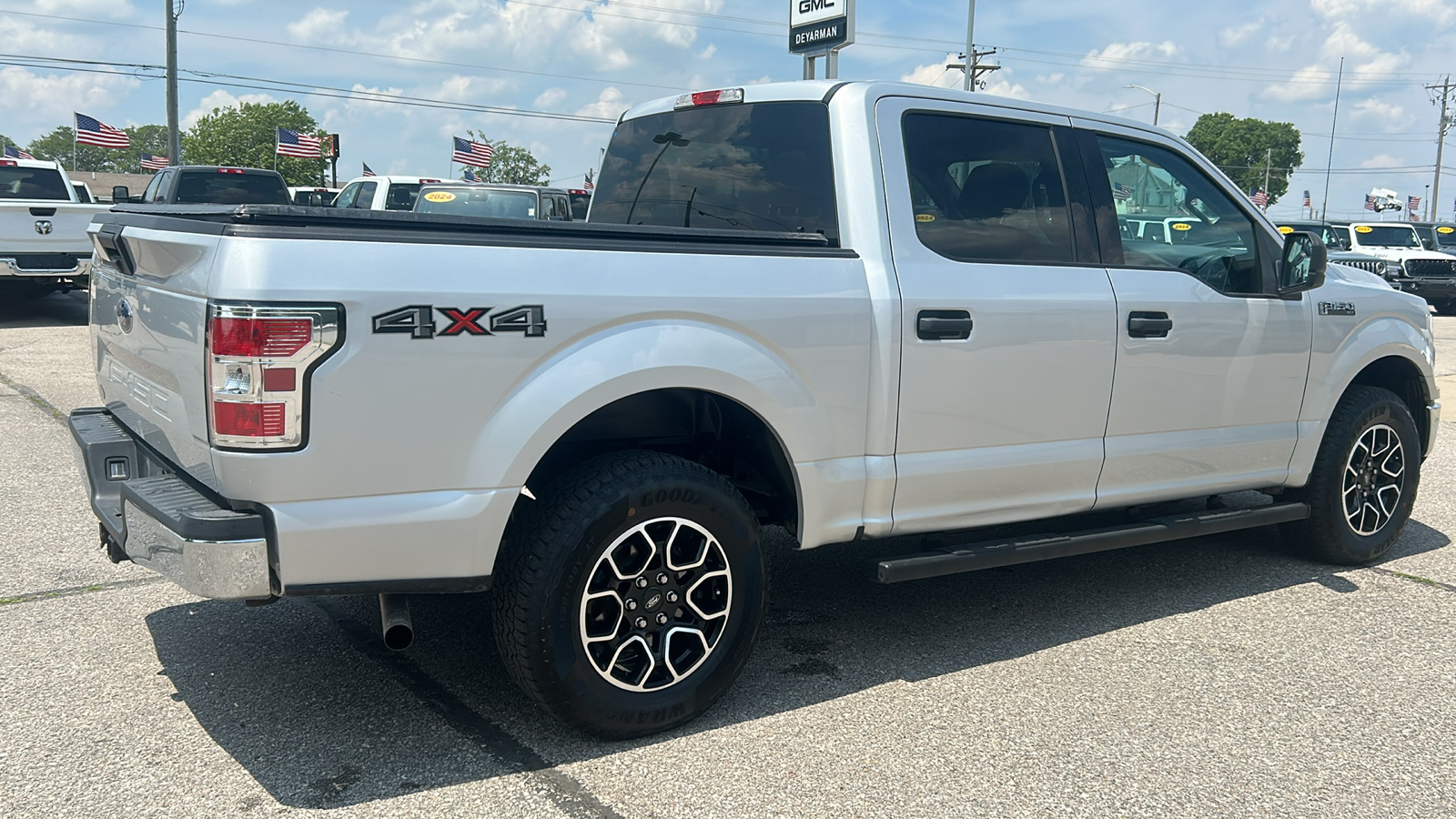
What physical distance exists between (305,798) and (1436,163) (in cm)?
8195

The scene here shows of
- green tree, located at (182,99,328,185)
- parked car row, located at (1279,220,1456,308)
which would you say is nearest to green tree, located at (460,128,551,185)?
green tree, located at (182,99,328,185)

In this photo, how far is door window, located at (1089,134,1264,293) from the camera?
452 centimetres

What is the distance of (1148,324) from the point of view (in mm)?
4359

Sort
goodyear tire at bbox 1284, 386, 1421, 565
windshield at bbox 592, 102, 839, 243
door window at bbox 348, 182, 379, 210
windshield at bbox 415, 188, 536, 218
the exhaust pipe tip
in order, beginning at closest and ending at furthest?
1. the exhaust pipe tip
2. windshield at bbox 592, 102, 839, 243
3. goodyear tire at bbox 1284, 386, 1421, 565
4. windshield at bbox 415, 188, 536, 218
5. door window at bbox 348, 182, 379, 210

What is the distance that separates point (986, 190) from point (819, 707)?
189 cm

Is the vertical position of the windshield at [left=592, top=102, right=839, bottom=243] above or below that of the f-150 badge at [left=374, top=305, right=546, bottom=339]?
above

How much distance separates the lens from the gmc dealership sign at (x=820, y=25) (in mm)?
12789

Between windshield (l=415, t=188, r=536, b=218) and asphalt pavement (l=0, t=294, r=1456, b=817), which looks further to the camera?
windshield (l=415, t=188, r=536, b=218)

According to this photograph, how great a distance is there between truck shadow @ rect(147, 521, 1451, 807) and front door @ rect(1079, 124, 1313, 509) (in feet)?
2.00

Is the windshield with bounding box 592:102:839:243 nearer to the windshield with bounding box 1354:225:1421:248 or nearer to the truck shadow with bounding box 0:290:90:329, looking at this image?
the truck shadow with bounding box 0:290:90:329

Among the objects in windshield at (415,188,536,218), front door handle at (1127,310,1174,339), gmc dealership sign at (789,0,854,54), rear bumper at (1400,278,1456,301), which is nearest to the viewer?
front door handle at (1127,310,1174,339)

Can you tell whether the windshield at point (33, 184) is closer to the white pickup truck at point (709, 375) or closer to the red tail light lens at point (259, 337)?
the white pickup truck at point (709, 375)

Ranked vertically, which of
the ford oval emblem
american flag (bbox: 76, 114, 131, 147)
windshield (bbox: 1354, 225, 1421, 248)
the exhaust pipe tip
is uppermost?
american flag (bbox: 76, 114, 131, 147)

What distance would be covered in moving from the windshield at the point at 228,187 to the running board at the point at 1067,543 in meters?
14.3
